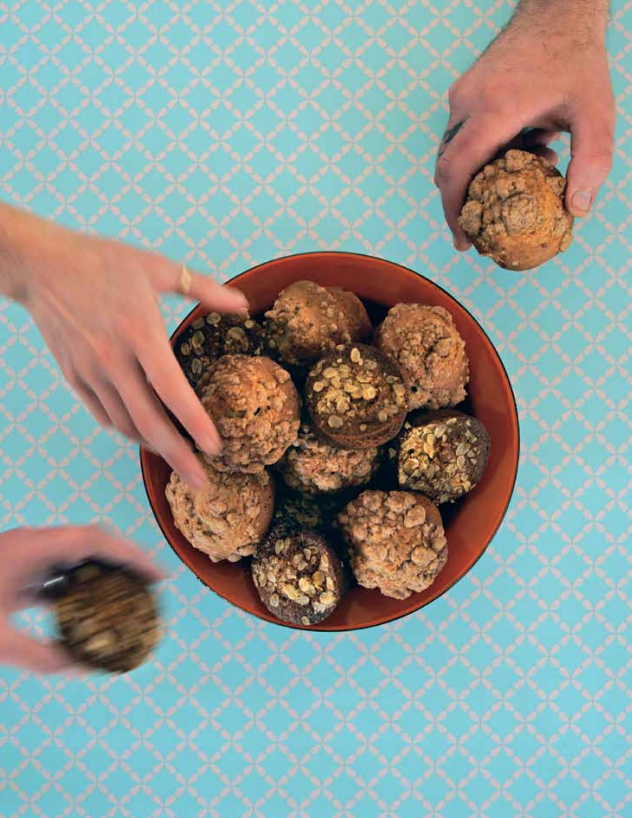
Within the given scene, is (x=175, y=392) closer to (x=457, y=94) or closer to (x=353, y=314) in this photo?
(x=353, y=314)

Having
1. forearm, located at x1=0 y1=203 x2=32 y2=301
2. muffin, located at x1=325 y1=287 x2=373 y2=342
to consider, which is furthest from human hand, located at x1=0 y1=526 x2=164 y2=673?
muffin, located at x1=325 y1=287 x2=373 y2=342

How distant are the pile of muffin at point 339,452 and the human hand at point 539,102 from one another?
0.23 m

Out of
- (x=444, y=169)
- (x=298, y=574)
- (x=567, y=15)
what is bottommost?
(x=298, y=574)

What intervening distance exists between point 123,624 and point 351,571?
34 cm

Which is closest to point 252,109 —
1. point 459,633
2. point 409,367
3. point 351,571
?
point 409,367

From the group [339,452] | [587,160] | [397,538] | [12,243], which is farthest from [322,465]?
[587,160]

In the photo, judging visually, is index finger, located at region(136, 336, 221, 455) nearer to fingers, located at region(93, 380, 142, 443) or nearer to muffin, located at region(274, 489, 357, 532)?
fingers, located at region(93, 380, 142, 443)

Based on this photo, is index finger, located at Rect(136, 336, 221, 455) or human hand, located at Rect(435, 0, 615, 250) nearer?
index finger, located at Rect(136, 336, 221, 455)

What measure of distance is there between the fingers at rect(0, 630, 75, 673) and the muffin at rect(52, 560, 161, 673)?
0.01 metres

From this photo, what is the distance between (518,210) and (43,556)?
2.56 ft

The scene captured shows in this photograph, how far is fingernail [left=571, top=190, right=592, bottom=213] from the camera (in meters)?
1.10

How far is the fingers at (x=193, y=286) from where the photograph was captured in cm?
93

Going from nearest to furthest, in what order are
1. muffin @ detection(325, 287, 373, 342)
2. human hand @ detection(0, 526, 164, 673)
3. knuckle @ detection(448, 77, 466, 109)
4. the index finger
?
the index finger, human hand @ detection(0, 526, 164, 673), muffin @ detection(325, 287, 373, 342), knuckle @ detection(448, 77, 466, 109)

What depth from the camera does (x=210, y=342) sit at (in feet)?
3.58
